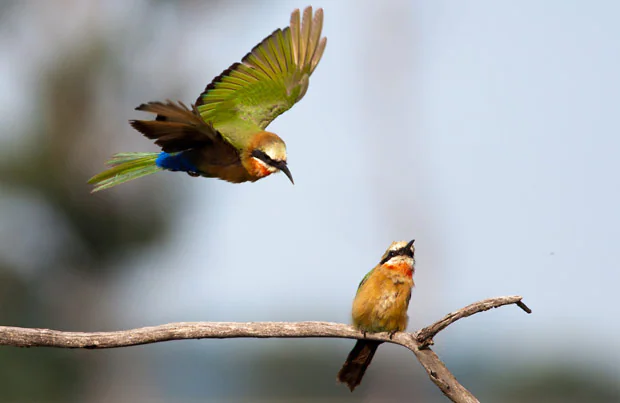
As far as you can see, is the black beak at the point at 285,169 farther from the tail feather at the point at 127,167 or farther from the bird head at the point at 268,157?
the tail feather at the point at 127,167

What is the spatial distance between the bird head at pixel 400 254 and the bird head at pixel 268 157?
1132 mm

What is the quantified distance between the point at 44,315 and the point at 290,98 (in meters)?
10.9

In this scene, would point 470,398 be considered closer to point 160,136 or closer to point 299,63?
point 160,136

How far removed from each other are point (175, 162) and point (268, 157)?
425 mm

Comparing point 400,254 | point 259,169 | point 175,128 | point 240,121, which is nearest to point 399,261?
point 400,254

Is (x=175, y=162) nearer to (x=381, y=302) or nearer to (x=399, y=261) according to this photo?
(x=381, y=302)

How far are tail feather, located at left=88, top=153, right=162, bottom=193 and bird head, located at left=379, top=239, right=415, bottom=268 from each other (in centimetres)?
124

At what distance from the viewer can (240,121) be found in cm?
382

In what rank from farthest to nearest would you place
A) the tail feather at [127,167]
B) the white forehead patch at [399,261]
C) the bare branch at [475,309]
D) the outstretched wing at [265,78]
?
the white forehead patch at [399,261] → the outstretched wing at [265,78] → the tail feather at [127,167] → the bare branch at [475,309]

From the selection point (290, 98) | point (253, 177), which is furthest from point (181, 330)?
point (290, 98)

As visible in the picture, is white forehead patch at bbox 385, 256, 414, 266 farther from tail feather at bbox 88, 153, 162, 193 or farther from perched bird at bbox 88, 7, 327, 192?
tail feather at bbox 88, 153, 162, 193

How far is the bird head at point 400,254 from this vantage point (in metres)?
4.29

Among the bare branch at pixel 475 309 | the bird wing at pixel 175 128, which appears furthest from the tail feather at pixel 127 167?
the bare branch at pixel 475 309

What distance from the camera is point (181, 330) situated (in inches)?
123
